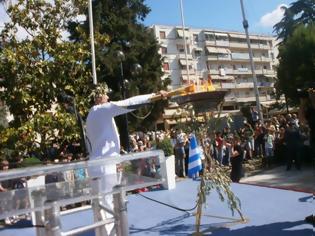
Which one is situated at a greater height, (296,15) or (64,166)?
(296,15)

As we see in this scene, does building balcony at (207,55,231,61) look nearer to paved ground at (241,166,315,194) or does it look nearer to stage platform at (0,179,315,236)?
paved ground at (241,166,315,194)

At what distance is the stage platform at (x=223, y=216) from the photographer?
601 centimetres

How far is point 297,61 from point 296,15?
9.26m

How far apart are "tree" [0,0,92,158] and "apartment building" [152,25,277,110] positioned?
55.2 meters

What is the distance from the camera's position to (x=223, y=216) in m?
6.89

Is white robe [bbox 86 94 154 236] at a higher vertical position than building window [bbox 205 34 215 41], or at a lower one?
lower

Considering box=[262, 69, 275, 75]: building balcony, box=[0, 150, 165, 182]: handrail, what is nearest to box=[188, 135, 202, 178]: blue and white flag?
box=[0, 150, 165, 182]: handrail

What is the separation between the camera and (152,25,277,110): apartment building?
7027 centimetres

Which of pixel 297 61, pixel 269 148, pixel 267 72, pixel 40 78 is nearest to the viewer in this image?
pixel 40 78

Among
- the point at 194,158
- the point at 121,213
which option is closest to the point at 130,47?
the point at 194,158

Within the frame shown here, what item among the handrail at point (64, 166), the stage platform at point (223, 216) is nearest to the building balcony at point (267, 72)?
the stage platform at point (223, 216)

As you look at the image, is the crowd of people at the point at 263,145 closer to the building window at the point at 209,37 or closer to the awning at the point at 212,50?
the awning at the point at 212,50

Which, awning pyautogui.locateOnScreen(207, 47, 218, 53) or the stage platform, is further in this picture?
awning pyautogui.locateOnScreen(207, 47, 218, 53)

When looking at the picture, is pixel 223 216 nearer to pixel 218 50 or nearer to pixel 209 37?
pixel 209 37
